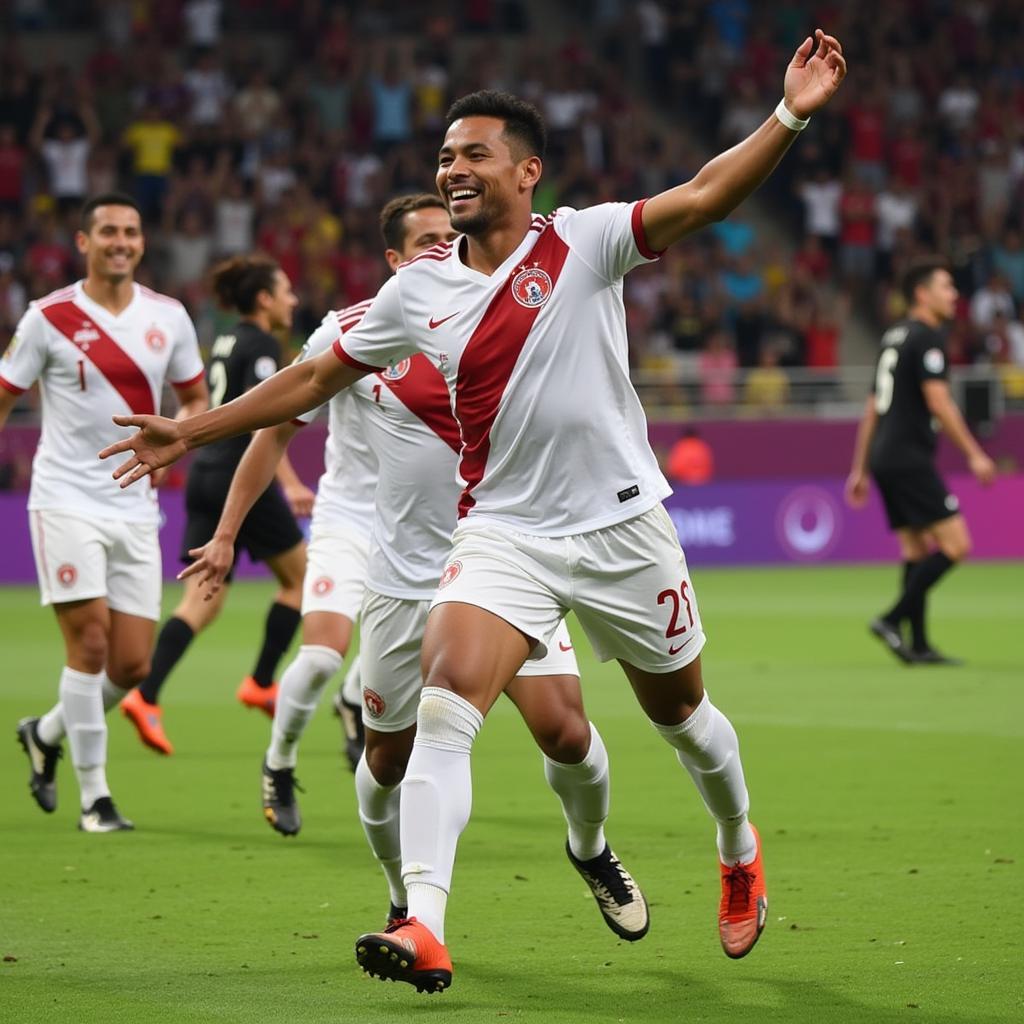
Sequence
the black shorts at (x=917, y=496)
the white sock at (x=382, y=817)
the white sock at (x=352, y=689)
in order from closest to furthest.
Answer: the white sock at (x=382, y=817), the white sock at (x=352, y=689), the black shorts at (x=917, y=496)

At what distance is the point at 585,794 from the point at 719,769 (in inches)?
15.8

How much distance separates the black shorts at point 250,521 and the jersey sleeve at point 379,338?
468 cm

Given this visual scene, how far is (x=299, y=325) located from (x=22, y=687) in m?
11.2

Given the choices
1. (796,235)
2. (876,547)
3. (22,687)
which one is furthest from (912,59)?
(22,687)

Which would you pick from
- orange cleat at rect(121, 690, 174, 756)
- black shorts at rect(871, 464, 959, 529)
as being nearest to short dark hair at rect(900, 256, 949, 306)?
black shorts at rect(871, 464, 959, 529)

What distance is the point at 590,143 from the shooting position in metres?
28.0

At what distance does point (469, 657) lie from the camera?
5.08 meters

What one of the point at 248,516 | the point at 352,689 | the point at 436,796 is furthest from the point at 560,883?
the point at 248,516

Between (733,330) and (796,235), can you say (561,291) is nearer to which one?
(733,330)

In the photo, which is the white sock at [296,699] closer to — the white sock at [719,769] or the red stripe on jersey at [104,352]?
the red stripe on jersey at [104,352]

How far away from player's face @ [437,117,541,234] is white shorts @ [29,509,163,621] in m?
3.29

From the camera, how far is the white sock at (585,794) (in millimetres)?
5809

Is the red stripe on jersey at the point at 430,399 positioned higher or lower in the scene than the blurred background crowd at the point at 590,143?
lower

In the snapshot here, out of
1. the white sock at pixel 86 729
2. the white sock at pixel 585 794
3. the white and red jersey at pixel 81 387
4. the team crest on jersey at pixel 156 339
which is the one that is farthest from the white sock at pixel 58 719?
the white sock at pixel 585 794
